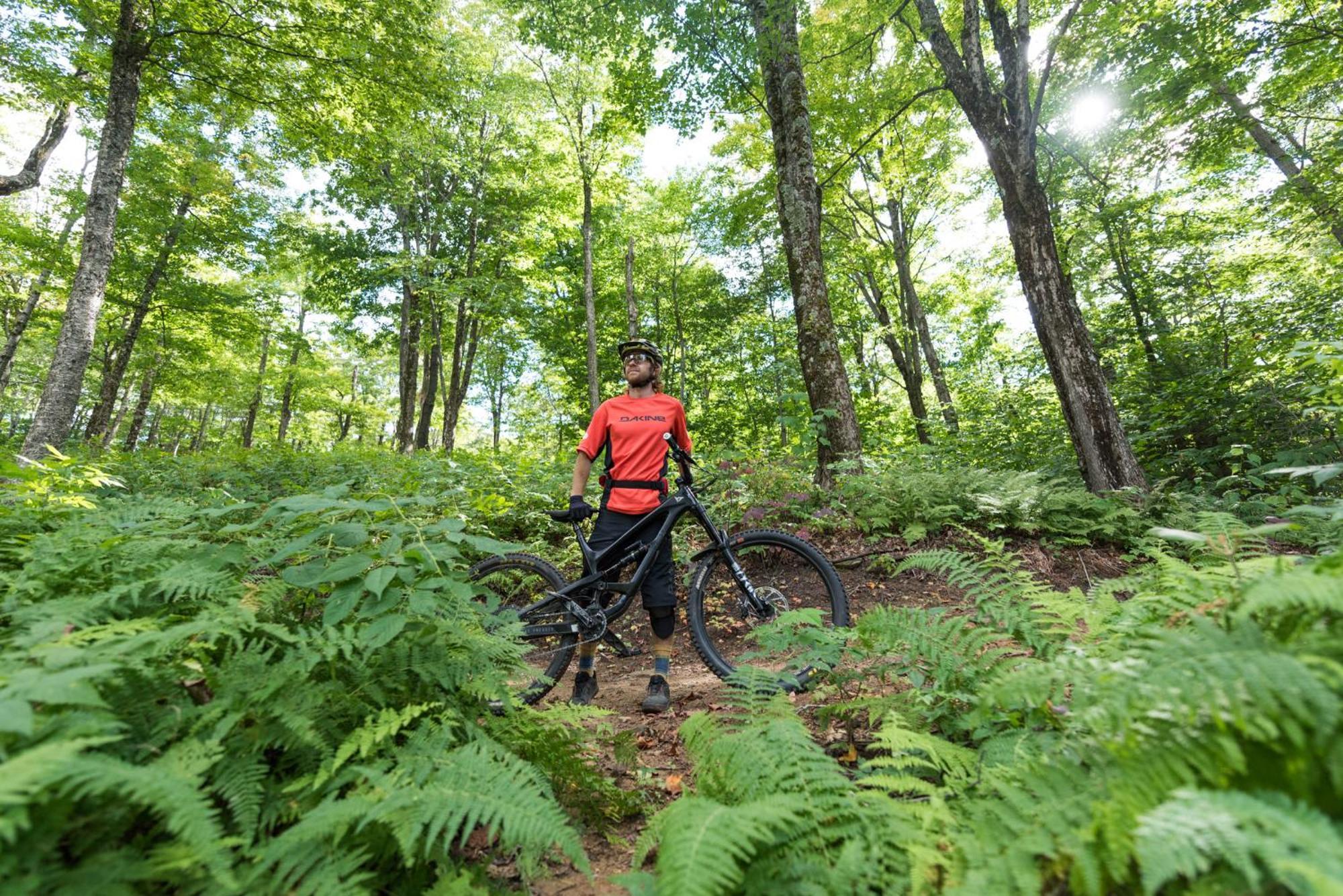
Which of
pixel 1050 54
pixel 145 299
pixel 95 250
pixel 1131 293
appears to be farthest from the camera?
pixel 145 299

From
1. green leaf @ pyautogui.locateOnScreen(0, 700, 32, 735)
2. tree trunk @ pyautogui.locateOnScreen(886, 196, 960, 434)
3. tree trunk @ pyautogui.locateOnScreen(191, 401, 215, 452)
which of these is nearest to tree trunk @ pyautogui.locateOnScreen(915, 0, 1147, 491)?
green leaf @ pyautogui.locateOnScreen(0, 700, 32, 735)

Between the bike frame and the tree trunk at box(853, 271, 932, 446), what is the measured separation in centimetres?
1382

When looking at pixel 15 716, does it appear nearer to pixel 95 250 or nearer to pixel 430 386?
pixel 95 250

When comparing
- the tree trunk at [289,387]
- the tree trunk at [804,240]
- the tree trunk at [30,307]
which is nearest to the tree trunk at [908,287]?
the tree trunk at [804,240]

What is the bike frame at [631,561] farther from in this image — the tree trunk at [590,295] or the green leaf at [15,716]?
the tree trunk at [590,295]

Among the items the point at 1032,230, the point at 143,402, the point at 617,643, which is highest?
the point at 143,402

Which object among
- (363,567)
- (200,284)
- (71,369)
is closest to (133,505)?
(363,567)

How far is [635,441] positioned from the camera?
4.10 metres

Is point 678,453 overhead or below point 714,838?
overhead

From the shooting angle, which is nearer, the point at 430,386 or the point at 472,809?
the point at 472,809

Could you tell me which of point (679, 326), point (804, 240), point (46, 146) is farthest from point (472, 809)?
point (679, 326)

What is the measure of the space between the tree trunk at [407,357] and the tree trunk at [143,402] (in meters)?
7.69

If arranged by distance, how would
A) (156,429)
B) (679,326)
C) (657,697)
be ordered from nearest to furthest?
(657,697)
(679,326)
(156,429)

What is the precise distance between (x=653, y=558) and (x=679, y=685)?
111 cm
